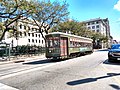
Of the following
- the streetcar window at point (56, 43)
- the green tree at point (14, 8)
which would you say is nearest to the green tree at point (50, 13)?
the green tree at point (14, 8)

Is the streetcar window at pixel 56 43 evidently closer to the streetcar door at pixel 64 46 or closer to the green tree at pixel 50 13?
the streetcar door at pixel 64 46

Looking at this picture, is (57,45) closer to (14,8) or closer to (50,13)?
(14,8)

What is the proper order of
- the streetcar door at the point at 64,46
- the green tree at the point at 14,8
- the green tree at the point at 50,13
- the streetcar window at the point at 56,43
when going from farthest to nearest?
the green tree at the point at 50,13
the green tree at the point at 14,8
the streetcar door at the point at 64,46
the streetcar window at the point at 56,43

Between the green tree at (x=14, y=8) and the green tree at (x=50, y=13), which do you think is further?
the green tree at (x=50, y=13)

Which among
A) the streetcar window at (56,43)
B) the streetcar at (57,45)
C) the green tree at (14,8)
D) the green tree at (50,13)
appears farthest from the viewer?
the green tree at (50,13)

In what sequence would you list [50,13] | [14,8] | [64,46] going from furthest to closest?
[50,13], [14,8], [64,46]

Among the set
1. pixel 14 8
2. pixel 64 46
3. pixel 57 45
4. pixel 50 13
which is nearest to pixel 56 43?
pixel 57 45

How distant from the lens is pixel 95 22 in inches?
4747

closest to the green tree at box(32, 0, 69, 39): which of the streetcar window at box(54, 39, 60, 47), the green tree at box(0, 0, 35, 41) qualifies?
the green tree at box(0, 0, 35, 41)

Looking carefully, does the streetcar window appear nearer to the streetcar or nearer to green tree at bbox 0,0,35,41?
the streetcar

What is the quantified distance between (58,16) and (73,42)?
17.4 m

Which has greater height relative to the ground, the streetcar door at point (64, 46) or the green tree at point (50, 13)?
the green tree at point (50, 13)

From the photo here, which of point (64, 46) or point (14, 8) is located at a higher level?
point (14, 8)

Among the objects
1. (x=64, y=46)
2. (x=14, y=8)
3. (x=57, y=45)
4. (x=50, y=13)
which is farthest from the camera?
(x=50, y=13)
